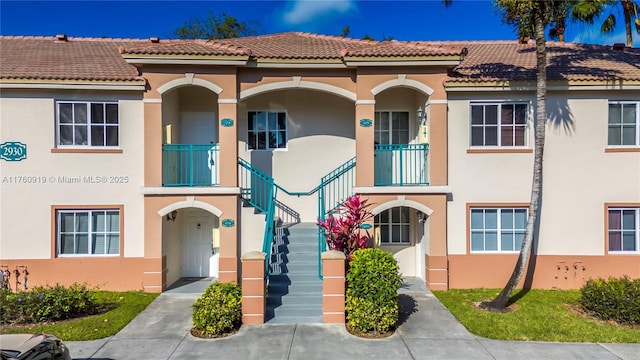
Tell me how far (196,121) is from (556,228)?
441 inches

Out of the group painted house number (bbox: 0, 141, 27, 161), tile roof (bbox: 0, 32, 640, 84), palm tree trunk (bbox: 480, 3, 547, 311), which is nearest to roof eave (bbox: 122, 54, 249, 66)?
tile roof (bbox: 0, 32, 640, 84)

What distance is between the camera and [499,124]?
1155 centimetres

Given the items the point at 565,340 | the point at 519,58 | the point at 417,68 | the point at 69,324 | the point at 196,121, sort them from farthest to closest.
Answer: the point at 519,58, the point at 196,121, the point at 417,68, the point at 69,324, the point at 565,340

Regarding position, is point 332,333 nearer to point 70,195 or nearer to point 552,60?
point 70,195

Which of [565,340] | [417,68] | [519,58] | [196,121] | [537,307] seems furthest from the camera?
[519,58]

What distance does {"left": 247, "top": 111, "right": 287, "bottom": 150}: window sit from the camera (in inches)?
521

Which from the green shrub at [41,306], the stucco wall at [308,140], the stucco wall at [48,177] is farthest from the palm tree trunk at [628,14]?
the green shrub at [41,306]

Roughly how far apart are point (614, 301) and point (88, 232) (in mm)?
13309

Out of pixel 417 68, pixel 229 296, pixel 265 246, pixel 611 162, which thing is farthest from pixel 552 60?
pixel 229 296

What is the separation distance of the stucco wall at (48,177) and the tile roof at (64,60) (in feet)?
1.65

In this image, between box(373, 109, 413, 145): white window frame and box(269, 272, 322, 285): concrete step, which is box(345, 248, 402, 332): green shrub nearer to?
box(269, 272, 322, 285): concrete step

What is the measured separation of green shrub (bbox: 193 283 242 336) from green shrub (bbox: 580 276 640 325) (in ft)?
26.4

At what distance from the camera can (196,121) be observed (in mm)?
12922

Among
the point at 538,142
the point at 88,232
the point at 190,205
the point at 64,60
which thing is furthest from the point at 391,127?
the point at 64,60
